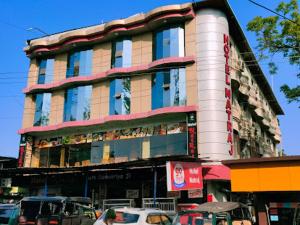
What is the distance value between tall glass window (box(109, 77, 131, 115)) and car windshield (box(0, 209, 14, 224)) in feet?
49.4

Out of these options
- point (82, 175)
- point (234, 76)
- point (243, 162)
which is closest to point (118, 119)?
point (82, 175)

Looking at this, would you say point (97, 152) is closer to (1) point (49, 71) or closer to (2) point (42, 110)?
(2) point (42, 110)

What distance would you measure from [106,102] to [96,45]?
17.9 feet

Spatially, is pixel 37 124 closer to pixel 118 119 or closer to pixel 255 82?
pixel 118 119

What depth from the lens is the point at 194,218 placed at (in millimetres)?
12297

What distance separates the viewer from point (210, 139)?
25.3m

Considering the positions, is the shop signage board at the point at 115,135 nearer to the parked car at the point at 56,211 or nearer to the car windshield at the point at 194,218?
the parked car at the point at 56,211

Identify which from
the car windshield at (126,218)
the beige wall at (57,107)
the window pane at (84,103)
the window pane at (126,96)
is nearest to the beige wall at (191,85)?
the window pane at (126,96)

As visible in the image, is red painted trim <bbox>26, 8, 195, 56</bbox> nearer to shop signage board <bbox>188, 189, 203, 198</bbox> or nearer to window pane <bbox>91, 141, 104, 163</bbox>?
window pane <bbox>91, 141, 104, 163</bbox>

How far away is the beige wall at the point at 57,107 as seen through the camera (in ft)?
106

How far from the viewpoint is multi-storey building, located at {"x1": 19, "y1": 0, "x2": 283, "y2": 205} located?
26328mm

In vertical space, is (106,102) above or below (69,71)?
below

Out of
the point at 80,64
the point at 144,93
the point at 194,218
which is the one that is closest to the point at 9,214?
the point at 194,218

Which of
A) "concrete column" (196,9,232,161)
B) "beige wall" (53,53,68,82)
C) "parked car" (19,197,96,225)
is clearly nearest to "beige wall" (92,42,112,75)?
"beige wall" (53,53,68,82)
